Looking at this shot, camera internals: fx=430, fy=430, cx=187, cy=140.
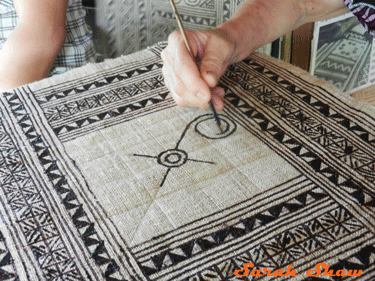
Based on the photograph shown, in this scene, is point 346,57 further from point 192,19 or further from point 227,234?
point 227,234

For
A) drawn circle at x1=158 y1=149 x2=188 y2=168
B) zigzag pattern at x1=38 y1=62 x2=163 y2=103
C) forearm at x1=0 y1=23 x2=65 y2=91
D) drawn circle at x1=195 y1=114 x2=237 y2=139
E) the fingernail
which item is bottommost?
forearm at x1=0 y1=23 x2=65 y2=91

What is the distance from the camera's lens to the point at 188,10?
1776 millimetres

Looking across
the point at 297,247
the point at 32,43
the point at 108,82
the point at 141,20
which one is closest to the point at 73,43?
the point at 32,43

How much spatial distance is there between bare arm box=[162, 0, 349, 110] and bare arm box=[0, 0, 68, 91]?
545 mm

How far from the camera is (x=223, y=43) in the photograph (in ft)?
2.97

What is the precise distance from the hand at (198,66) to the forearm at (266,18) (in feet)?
0.16

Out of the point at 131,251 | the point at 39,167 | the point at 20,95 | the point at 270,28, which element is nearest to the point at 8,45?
the point at 20,95

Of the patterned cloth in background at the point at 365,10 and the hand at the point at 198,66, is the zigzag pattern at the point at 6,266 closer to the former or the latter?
the hand at the point at 198,66

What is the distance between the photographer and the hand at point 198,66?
2.61ft

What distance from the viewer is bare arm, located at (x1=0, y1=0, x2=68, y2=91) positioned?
48.1 inches

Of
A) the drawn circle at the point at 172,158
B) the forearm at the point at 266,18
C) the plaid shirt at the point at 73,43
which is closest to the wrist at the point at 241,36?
the forearm at the point at 266,18

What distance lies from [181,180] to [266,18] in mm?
520

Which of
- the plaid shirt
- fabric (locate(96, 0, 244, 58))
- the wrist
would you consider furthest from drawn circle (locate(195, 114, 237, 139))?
fabric (locate(96, 0, 244, 58))
